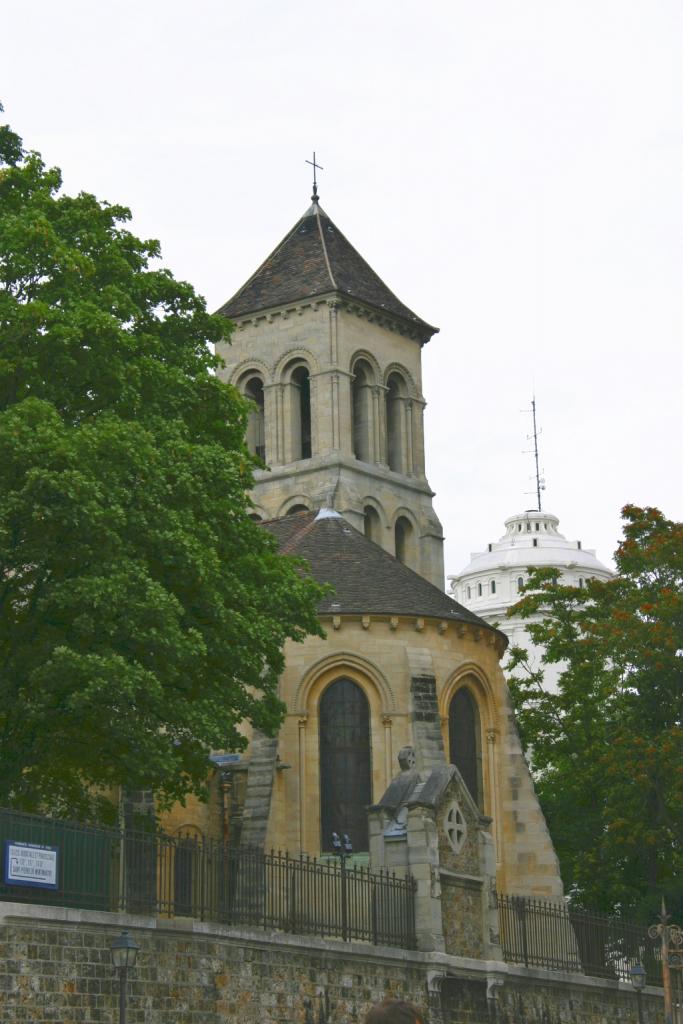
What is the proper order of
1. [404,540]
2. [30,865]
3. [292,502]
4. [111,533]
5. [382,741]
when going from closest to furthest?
[30,865]
[111,533]
[382,741]
[292,502]
[404,540]

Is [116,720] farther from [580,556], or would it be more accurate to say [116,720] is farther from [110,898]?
[580,556]

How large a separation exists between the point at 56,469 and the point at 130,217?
611cm

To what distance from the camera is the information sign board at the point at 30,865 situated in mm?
19609

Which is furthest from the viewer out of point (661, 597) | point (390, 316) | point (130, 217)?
point (390, 316)

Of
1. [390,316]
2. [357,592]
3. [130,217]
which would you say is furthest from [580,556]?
[130,217]

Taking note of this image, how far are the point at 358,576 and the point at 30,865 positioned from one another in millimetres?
19195

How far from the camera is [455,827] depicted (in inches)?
1185

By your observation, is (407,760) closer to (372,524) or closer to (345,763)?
(345,763)

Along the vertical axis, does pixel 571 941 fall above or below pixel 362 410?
below

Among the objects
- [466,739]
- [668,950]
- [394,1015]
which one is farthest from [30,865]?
[466,739]

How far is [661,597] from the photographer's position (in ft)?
131

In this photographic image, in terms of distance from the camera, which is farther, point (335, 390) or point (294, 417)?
point (294, 417)

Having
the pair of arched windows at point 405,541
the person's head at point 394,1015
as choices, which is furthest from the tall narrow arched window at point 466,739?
the person's head at point 394,1015

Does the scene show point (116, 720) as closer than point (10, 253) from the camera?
Yes
